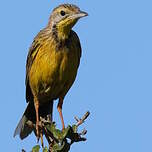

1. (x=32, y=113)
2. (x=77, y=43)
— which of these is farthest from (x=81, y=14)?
(x=32, y=113)

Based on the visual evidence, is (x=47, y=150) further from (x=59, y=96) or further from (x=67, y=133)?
(x=59, y=96)

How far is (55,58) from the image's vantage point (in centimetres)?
863

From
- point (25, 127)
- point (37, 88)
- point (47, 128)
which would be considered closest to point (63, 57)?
point (37, 88)

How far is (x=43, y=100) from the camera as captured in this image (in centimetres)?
955

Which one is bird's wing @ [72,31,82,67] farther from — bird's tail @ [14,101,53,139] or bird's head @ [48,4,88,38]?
bird's tail @ [14,101,53,139]

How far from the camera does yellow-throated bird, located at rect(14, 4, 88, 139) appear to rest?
8.62m

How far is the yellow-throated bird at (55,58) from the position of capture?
8.62m

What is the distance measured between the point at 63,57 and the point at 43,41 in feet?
2.06

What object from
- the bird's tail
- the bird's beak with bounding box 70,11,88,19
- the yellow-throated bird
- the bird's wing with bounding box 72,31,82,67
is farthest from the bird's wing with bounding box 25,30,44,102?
the bird's beak with bounding box 70,11,88,19

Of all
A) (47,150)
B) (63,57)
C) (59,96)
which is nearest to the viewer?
(47,150)

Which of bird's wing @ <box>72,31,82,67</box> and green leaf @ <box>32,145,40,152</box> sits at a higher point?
bird's wing @ <box>72,31,82,67</box>

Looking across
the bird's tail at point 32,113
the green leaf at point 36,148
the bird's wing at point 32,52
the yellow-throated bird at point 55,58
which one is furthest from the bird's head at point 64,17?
the green leaf at point 36,148

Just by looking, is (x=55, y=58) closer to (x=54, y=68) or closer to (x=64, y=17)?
(x=54, y=68)

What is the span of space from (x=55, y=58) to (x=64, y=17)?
0.77 metres
